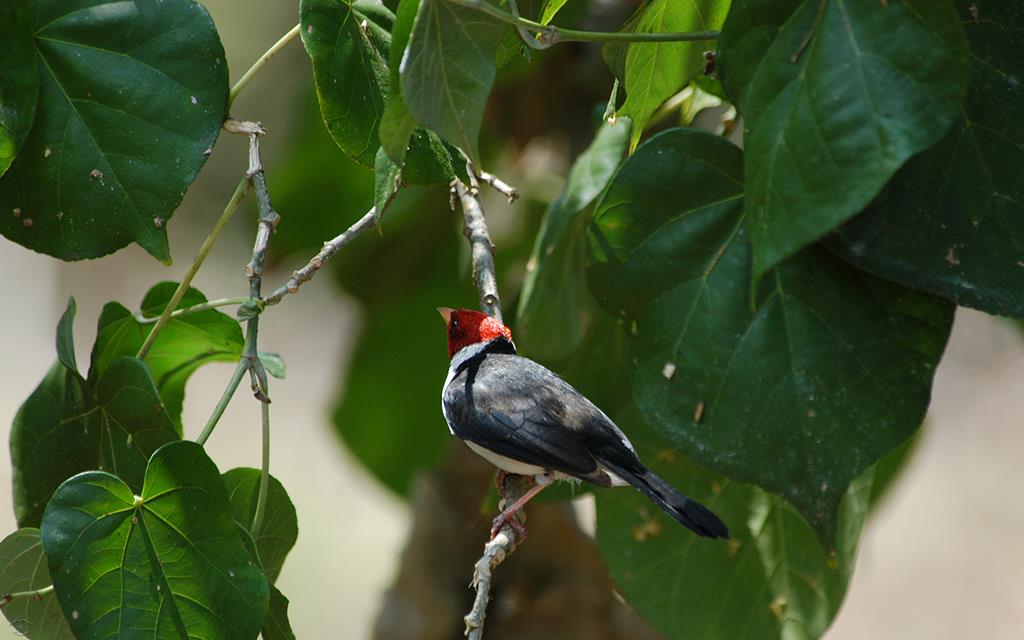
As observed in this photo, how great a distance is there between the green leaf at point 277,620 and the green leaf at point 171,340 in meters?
0.36

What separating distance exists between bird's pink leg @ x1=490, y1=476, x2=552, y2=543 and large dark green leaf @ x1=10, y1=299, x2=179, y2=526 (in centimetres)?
50

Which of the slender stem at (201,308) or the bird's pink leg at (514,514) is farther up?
the slender stem at (201,308)

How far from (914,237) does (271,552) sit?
844 mm

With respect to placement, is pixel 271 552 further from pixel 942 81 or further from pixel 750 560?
pixel 942 81

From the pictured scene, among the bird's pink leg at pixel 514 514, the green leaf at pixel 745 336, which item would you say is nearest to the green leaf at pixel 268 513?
the bird's pink leg at pixel 514 514

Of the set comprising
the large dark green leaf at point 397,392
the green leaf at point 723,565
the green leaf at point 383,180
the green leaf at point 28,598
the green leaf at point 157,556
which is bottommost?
the large dark green leaf at point 397,392

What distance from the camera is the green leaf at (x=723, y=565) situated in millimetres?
1633

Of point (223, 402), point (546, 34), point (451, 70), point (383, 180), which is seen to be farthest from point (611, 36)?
point (223, 402)

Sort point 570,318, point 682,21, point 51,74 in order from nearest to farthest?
point 51,74
point 682,21
point 570,318

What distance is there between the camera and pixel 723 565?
164 cm

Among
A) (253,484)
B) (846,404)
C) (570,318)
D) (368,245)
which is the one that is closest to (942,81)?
(846,404)

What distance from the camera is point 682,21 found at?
4.63 ft

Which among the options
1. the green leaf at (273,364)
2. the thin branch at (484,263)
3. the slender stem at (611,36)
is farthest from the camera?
the thin branch at (484,263)

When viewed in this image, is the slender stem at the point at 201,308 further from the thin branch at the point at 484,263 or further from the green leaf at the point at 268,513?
the thin branch at the point at 484,263
